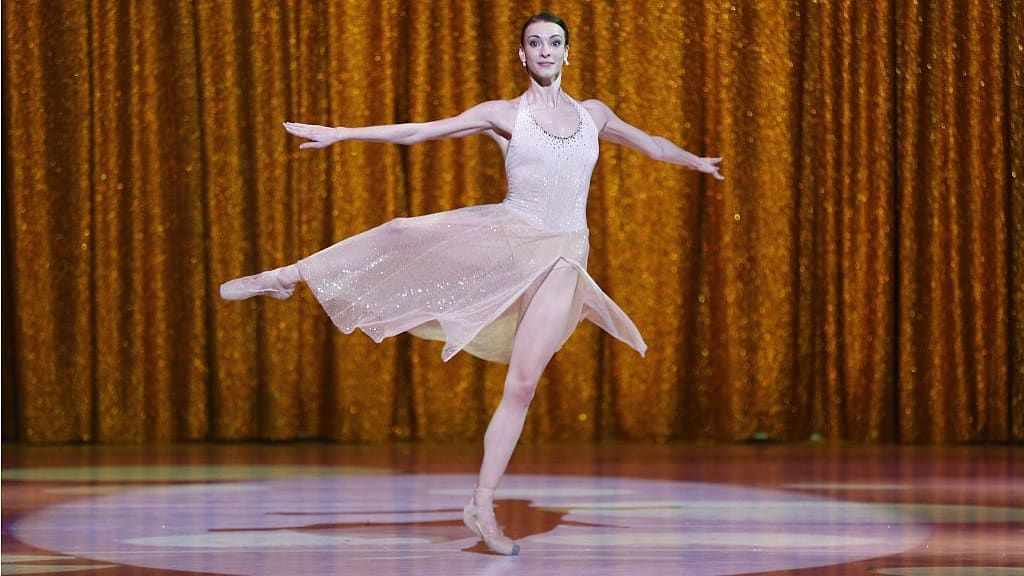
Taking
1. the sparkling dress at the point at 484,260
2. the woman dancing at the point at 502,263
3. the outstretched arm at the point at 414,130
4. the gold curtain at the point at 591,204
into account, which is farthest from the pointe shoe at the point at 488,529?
the gold curtain at the point at 591,204

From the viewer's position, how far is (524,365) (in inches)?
137

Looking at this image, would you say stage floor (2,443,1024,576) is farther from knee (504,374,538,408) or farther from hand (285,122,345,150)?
hand (285,122,345,150)

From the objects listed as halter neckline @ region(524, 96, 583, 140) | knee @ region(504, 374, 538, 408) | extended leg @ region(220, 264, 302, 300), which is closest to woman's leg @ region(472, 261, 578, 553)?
knee @ region(504, 374, 538, 408)

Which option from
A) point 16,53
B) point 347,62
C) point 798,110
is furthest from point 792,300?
point 16,53

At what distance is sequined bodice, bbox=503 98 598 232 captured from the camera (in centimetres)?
359

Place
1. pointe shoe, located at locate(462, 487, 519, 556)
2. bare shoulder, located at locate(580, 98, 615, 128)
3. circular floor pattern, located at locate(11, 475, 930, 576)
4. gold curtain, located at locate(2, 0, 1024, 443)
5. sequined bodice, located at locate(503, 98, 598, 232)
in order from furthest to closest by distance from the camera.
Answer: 1. gold curtain, located at locate(2, 0, 1024, 443)
2. bare shoulder, located at locate(580, 98, 615, 128)
3. sequined bodice, located at locate(503, 98, 598, 232)
4. pointe shoe, located at locate(462, 487, 519, 556)
5. circular floor pattern, located at locate(11, 475, 930, 576)

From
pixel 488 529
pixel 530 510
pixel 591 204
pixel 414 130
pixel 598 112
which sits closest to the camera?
pixel 488 529

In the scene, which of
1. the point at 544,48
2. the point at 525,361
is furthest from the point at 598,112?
the point at 525,361

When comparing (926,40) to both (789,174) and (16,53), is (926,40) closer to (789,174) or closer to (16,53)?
(789,174)

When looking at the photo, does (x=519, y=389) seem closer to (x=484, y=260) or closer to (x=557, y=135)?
(x=484, y=260)

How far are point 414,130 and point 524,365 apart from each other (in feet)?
2.05

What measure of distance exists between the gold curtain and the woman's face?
2779 mm

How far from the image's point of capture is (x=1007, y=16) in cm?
641

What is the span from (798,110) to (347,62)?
1.97m
